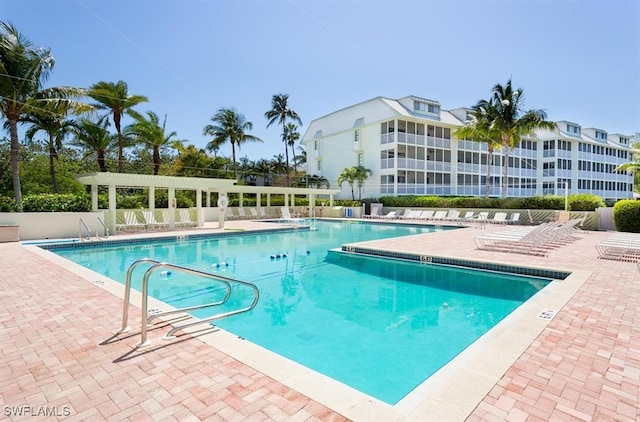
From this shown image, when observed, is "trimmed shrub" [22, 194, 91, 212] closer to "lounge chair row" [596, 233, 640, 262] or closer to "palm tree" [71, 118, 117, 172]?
"palm tree" [71, 118, 117, 172]

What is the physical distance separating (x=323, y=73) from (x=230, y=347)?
18.5 meters

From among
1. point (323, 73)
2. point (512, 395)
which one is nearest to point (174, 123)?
point (323, 73)

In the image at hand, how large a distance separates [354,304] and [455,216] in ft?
59.0

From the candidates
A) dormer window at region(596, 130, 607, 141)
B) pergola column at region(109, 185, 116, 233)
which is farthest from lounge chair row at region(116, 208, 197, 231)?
dormer window at region(596, 130, 607, 141)

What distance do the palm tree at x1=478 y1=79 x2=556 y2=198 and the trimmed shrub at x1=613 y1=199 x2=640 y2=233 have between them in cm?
920

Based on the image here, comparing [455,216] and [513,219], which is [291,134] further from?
[513,219]

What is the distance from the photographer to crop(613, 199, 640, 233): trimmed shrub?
14.4 m

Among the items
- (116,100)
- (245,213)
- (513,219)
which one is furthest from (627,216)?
(116,100)

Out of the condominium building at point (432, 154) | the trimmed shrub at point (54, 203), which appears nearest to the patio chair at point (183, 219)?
the trimmed shrub at point (54, 203)

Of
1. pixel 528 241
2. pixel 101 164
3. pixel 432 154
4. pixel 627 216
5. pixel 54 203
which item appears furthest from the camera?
pixel 432 154

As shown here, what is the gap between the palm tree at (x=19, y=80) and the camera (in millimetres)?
13805

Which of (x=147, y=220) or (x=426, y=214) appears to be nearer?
(x=147, y=220)

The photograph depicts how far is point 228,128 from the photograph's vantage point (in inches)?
1229

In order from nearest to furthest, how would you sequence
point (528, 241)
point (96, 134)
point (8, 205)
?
point (528, 241) → point (8, 205) → point (96, 134)
